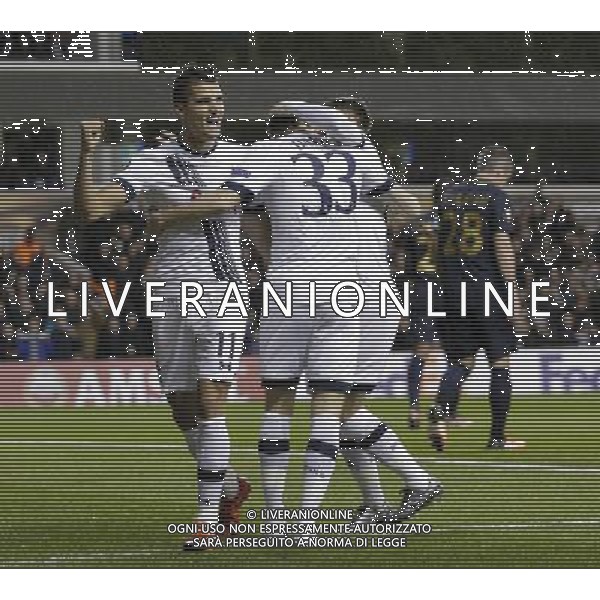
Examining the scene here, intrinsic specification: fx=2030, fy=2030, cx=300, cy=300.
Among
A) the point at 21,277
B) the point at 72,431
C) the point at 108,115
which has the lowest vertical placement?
the point at 72,431

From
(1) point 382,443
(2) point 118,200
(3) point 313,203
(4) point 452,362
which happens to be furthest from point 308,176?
(1) point 382,443

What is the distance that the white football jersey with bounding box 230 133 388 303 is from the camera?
1173cm

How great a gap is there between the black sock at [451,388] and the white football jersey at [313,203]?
0.79 metres

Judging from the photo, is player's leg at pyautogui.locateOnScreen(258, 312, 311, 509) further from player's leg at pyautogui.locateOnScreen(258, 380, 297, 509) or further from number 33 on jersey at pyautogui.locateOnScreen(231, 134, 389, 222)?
number 33 on jersey at pyautogui.locateOnScreen(231, 134, 389, 222)

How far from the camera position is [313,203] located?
11.8 m

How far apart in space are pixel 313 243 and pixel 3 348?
75.6 inches

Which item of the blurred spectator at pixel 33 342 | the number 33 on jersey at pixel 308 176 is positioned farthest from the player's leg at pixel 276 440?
the blurred spectator at pixel 33 342

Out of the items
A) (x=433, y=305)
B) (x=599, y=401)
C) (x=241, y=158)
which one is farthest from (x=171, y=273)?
(x=599, y=401)

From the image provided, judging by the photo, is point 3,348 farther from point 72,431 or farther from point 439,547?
point 439,547

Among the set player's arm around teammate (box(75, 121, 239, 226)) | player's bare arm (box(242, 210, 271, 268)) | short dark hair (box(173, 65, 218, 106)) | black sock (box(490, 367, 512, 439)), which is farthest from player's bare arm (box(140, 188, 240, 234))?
black sock (box(490, 367, 512, 439))

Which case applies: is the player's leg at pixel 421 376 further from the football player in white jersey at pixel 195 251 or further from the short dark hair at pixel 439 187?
the football player in white jersey at pixel 195 251

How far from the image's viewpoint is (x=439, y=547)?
11.9m

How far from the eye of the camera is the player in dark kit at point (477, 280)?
1180 centimetres

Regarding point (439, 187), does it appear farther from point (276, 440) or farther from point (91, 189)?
point (91, 189)
